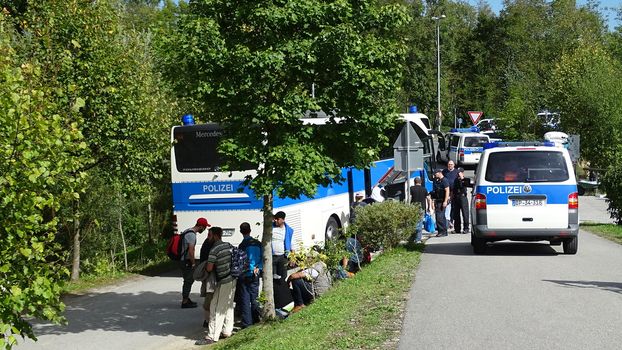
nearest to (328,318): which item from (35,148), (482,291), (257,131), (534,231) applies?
(482,291)

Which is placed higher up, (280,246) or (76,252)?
(280,246)

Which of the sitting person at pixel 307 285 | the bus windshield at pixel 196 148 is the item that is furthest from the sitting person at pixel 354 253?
the bus windshield at pixel 196 148

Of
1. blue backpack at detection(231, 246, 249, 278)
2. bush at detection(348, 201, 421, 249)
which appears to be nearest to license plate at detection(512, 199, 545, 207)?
bush at detection(348, 201, 421, 249)

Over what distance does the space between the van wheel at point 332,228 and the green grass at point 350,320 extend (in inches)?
223

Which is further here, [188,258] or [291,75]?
[188,258]

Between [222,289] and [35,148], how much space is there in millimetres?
5844

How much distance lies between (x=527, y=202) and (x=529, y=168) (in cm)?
66

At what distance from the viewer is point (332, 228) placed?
2153 cm

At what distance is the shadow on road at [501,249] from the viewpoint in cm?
1773

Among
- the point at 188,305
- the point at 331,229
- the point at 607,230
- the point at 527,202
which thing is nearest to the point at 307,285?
the point at 188,305

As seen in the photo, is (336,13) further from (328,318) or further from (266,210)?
(328,318)

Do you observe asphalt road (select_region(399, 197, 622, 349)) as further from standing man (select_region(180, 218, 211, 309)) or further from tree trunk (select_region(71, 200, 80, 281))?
tree trunk (select_region(71, 200, 80, 281))

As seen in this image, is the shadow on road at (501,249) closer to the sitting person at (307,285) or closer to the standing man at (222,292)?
the sitting person at (307,285)

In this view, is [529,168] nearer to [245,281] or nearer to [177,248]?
[245,281]
